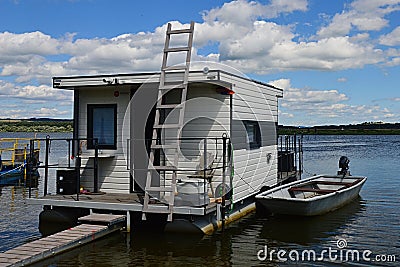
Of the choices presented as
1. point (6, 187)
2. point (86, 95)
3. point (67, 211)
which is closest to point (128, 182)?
point (67, 211)

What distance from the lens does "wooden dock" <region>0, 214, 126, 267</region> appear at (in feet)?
23.8

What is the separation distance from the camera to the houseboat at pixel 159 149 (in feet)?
31.4

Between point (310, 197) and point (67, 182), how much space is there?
6.85 meters

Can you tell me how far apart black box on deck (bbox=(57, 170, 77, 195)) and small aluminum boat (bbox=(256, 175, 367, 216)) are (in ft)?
14.3

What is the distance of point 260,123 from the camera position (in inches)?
509

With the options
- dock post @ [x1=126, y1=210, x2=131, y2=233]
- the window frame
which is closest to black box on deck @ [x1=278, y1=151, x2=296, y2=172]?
the window frame

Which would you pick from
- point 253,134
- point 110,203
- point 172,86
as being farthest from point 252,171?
point 110,203

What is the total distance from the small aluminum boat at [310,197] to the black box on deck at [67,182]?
14.3ft

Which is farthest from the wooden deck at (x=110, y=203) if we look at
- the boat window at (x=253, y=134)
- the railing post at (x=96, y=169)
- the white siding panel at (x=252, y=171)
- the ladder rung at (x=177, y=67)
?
the boat window at (x=253, y=134)

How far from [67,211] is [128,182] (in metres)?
1.52

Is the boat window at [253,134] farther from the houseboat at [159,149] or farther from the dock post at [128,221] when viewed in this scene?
the dock post at [128,221]

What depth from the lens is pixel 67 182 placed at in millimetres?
10641

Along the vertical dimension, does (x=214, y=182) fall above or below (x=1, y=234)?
above

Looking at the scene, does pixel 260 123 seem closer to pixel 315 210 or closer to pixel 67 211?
pixel 315 210
